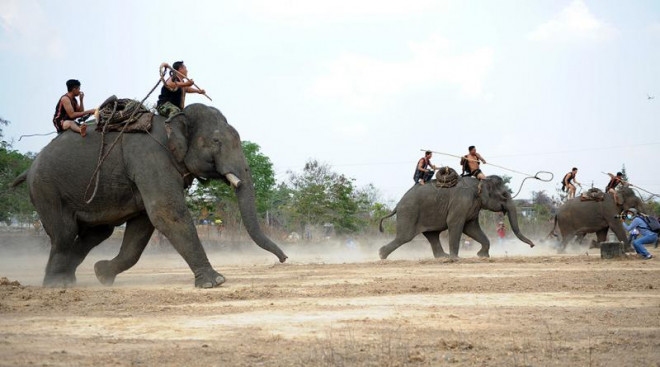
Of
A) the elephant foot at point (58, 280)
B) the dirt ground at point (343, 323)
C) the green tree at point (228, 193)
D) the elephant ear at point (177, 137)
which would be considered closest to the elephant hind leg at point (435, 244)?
the green tree at point (228, 193)

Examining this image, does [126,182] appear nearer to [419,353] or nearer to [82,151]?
[82,151]

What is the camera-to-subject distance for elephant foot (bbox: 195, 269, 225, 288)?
35.5ft

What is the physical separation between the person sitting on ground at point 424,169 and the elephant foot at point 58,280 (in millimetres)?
11966

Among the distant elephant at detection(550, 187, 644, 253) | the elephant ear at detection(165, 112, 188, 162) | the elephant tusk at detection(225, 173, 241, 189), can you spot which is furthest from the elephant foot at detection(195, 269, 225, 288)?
the distant elephant at detection(550, 187, 644, 253)

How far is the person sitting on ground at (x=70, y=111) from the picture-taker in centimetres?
1224

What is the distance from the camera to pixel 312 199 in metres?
44.1

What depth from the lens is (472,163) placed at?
70.9ft

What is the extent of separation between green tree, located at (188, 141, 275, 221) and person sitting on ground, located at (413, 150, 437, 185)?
5.10m

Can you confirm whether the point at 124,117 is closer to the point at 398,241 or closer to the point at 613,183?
the point at 398,241

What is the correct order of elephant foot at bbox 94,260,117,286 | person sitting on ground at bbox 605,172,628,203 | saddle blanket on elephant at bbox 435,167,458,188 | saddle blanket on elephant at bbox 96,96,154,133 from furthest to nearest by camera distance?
1. person sitting on ground at bbox 605,172,628,203
2. saddle blanket on elephant at bbox 435,167,458,188
3. elephant foot at bbox 94,260,117,286
4. saddle blanket on elephant at bbox 96,96,154,133

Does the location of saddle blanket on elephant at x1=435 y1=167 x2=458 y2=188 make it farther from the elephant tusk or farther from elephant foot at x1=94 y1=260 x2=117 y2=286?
elephant foot at x1=94 y1=260 x2=117 y2=286

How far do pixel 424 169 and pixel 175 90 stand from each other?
10792 mm

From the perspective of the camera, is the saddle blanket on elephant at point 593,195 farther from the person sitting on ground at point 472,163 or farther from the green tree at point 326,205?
the green tree at point 326,205

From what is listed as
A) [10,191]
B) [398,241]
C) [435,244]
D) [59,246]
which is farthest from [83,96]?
[10,191]
